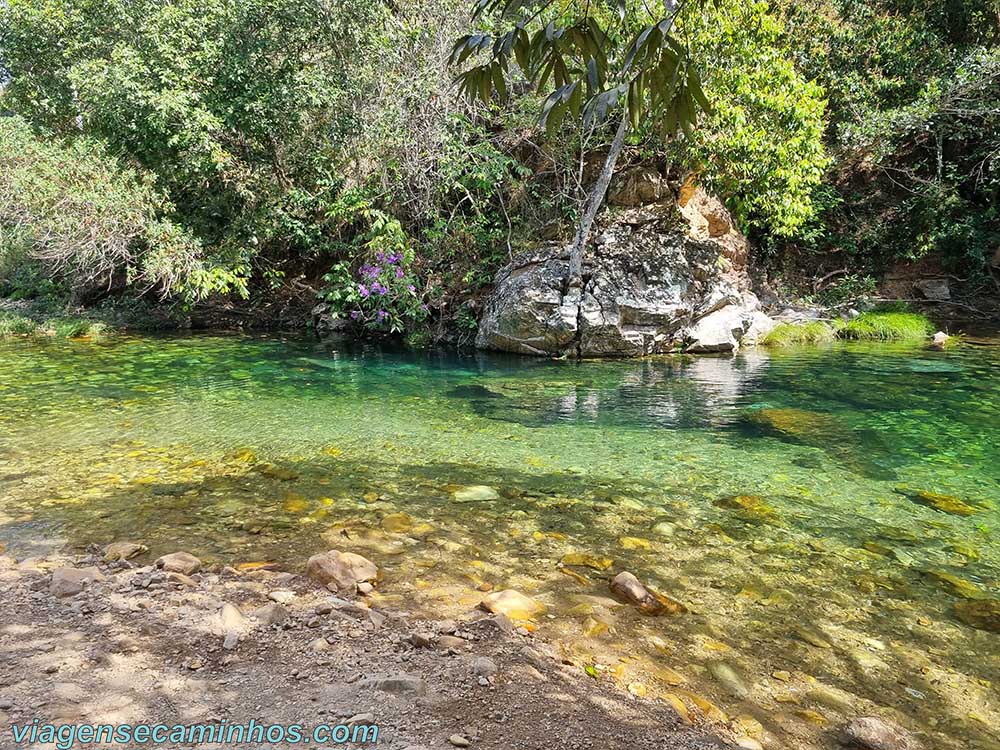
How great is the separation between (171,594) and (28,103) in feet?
66.4

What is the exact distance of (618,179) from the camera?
1508 cm

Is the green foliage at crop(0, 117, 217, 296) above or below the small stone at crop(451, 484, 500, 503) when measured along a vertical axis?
above

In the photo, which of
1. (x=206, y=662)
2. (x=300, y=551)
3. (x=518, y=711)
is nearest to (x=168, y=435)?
(x=300, y=551)

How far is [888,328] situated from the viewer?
47.6 feet

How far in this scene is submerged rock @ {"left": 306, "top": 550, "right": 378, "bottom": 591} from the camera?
11.8ft

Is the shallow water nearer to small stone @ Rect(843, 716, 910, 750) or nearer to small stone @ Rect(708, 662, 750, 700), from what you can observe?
small stone @ Rect(708, 662, 750, 700)

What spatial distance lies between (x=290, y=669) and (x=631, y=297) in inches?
451

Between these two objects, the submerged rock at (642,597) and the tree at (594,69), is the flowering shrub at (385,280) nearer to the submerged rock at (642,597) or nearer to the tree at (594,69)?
the submerged rock at (642,597)

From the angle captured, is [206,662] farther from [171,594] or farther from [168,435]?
[168,435]

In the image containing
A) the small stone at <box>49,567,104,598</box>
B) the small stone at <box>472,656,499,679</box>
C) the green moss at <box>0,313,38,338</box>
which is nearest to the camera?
the small stone at <box>472,656,499,679</box>

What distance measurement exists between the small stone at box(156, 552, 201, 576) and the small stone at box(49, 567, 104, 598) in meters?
0.30

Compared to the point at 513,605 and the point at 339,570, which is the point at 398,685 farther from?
the point at 339,570

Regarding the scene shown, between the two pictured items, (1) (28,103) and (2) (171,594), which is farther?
(1) (28,103)

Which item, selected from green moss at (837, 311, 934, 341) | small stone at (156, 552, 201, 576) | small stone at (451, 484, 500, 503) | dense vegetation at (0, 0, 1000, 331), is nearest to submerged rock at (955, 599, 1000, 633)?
small stone at (451, 484, 500, 503)
